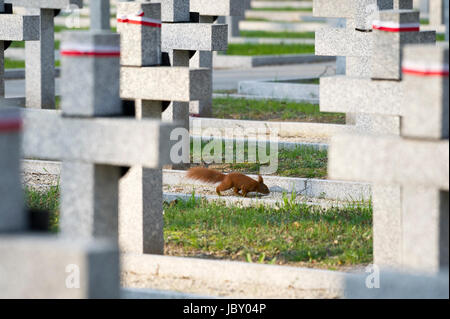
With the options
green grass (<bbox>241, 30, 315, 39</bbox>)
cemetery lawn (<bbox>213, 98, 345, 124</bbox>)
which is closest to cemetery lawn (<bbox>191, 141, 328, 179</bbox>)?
cemetery lawn (<bbox>213, 98, 345, 124</bbox>)

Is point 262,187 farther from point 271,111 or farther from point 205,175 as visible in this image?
point 271,111

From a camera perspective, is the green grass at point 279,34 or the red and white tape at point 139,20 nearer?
the red and white tape at point 139,20

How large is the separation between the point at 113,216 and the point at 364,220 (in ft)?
10.2

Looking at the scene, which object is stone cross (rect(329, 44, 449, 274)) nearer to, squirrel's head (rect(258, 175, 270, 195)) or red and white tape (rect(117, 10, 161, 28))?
red and white tape (rect(117, 10, 161, 28))

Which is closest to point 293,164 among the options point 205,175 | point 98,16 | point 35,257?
point 205,175

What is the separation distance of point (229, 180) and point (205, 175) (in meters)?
0.21

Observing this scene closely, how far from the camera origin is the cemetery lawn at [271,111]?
507 inches

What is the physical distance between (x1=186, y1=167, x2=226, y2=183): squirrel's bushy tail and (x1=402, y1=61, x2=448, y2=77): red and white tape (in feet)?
14.2

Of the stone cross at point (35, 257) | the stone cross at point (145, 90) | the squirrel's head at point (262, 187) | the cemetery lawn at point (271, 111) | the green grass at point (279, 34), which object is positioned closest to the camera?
the stone cross at point (35, 257)

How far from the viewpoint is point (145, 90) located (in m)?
6.32

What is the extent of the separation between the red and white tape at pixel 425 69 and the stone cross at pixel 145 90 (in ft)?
6.78

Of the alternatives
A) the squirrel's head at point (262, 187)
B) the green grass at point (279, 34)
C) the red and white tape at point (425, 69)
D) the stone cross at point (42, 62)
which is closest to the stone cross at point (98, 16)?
the red and white tape at point (425, 69)

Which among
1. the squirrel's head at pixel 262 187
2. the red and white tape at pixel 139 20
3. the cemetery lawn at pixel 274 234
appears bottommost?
the cemetery lawn at pixel 274 234

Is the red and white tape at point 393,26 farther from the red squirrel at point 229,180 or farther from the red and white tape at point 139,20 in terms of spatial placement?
the red squirrel at point 229,180
